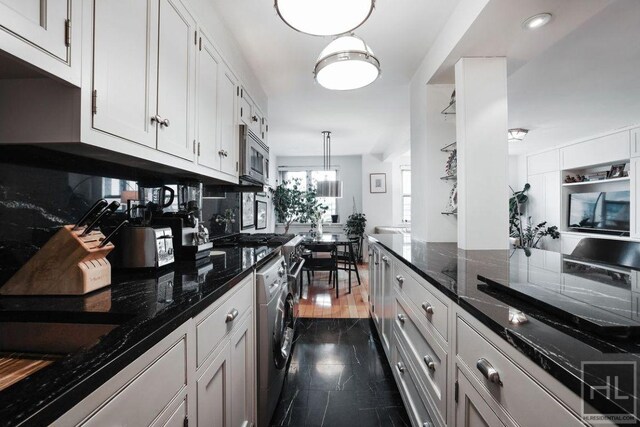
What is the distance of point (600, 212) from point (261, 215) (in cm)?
591

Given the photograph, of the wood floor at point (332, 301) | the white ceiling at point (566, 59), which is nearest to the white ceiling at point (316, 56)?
the white ceiling at point (566, 59)

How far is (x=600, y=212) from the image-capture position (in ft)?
15.9

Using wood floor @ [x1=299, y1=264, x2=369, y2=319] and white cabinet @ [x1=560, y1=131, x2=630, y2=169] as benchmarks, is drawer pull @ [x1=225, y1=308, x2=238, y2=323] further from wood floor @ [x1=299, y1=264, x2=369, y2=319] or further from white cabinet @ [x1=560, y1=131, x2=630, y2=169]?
white cabinet @ [x1=560, y1=131, x2=630, y2=169]

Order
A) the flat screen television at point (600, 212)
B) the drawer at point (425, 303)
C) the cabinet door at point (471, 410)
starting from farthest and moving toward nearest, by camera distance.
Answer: the flat screen television at point (600, 212) < the drawer at point (425, 303) < the cabinet door at point (471, 410)

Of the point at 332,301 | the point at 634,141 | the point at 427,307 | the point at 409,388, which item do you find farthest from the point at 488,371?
the point at 634,141

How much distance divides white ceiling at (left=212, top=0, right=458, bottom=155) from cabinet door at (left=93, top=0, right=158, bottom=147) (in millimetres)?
881

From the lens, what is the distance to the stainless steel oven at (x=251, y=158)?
86.8 inches

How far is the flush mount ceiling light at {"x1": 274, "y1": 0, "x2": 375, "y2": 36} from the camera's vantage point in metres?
1.13

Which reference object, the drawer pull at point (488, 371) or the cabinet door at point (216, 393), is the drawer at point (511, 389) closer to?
the drawer pull at point (488, 371)

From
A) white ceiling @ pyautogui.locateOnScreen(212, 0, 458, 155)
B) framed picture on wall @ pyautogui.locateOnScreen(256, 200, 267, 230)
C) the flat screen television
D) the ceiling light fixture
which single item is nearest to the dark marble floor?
white ceiling @ pyautogui.locateOnScreen(212, 0, 458, 155)

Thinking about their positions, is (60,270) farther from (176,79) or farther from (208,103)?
(208,103)

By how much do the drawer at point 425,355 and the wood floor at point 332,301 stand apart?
1622 millimetres

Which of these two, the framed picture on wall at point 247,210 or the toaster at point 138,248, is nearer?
the toaster at point 138,248

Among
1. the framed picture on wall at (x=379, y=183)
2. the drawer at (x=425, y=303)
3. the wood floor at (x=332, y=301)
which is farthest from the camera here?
the framed picture on wall at (x=379, y=183)
